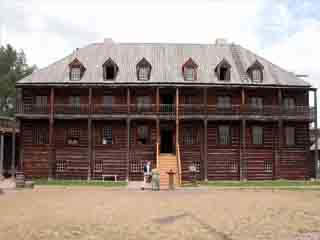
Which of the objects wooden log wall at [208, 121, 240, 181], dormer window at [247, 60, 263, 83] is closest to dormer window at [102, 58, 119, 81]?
wooden log wall at [208, 121, 240, 181]

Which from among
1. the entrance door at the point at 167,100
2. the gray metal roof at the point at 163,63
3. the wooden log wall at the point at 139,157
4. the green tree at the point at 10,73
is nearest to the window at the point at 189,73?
the gray metal roof at the point at 163,63

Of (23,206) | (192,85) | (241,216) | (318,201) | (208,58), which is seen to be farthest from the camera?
(208,58)

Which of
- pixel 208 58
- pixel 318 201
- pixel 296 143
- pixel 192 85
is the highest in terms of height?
pixel 208 58

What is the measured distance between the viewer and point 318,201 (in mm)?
19766

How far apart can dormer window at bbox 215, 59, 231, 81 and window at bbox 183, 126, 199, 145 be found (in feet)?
16.3

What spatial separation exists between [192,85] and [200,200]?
51.2 ft

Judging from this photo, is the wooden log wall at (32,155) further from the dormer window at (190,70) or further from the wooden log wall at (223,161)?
the wooden log wall at (223,161)

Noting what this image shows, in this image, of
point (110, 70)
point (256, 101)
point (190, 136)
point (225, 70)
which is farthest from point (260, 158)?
point (110, 70)

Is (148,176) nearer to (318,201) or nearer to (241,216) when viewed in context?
(318,201)

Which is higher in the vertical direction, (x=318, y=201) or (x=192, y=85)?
(x=192, y=85)

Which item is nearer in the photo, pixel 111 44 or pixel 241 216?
pixel 241 216

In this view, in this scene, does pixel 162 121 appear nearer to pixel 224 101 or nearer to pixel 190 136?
pixel 190 136

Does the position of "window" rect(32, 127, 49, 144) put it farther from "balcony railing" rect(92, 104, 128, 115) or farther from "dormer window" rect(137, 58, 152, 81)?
"dormer window" rect(137, 58, 152, 81)

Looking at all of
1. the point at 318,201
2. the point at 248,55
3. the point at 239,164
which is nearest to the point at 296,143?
the point at 239,164
